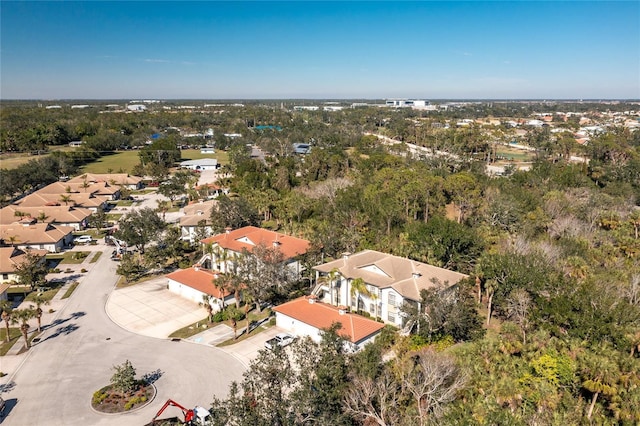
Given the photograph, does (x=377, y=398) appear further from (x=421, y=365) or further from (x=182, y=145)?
(x=182, y=145)

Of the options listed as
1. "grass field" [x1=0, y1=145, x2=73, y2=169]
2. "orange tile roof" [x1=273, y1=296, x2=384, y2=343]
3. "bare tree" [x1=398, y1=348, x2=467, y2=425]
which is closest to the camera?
"bare tree" [x1=398, y1=348, x2=467, y2=425]

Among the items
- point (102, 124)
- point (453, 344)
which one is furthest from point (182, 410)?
point (102, 124)

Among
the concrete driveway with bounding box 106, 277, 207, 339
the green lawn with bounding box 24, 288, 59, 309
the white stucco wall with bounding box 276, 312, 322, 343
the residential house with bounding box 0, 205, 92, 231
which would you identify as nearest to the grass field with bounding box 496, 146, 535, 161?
the white stucco wall with bounding box 276, 312, 322, 343

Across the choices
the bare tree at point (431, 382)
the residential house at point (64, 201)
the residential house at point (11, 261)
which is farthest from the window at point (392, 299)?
the residential house at point (64, 201)

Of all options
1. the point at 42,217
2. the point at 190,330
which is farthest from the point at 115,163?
the point at 190,330

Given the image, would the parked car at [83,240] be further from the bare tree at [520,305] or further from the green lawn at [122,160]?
the bare tree at [520,305]

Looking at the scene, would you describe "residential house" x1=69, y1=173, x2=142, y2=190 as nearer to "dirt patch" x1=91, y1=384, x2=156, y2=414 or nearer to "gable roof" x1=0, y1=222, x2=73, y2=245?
"gable roof" x1=0, y1=222, x2=73, y2=245

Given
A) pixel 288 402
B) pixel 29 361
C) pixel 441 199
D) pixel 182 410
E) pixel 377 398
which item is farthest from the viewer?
pixel 441 199
